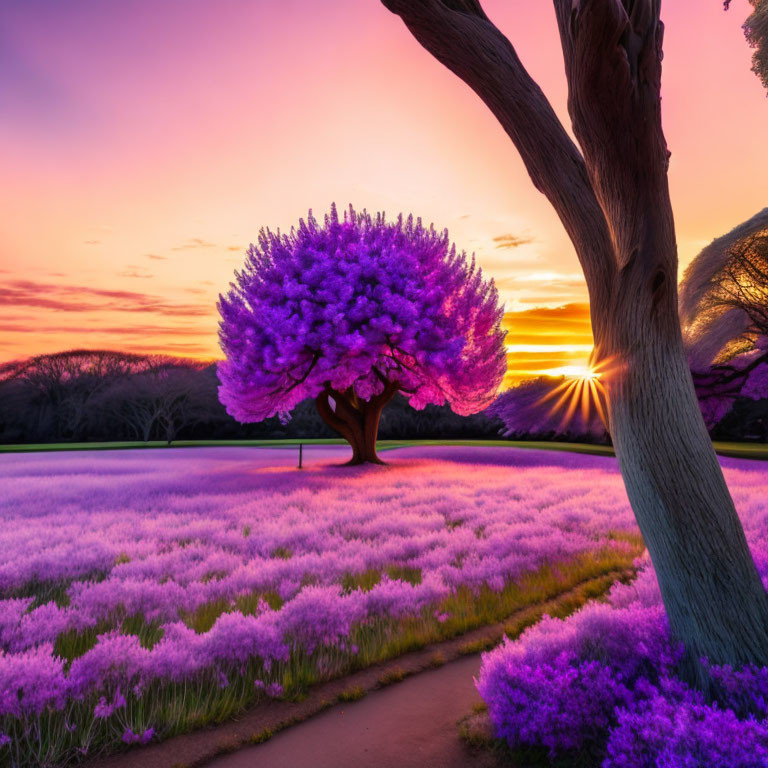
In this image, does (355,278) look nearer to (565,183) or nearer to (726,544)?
(565,183)

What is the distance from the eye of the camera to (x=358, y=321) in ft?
57.8

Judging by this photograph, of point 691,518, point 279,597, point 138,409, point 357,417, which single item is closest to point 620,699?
point 691,518

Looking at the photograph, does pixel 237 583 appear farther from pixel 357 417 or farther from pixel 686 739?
pixel 357 417

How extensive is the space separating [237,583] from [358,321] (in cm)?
1182

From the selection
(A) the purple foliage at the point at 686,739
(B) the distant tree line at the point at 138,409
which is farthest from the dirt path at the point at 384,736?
(B) the distant tree line at the point at 138,409

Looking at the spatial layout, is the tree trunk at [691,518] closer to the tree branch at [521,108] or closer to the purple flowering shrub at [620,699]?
the purple flowering shrub at [620,699]

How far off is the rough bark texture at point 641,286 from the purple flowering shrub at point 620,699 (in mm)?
281

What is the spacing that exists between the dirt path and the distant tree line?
39.9m

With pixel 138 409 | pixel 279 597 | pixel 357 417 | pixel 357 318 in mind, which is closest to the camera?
pixel 279 597

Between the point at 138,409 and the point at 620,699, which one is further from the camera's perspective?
the point at 138,409

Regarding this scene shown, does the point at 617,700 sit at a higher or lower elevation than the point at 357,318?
lower

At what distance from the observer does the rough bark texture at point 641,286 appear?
340 centimetres

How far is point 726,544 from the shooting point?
358 cm

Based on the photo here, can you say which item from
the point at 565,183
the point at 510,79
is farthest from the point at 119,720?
the point at 510,79
